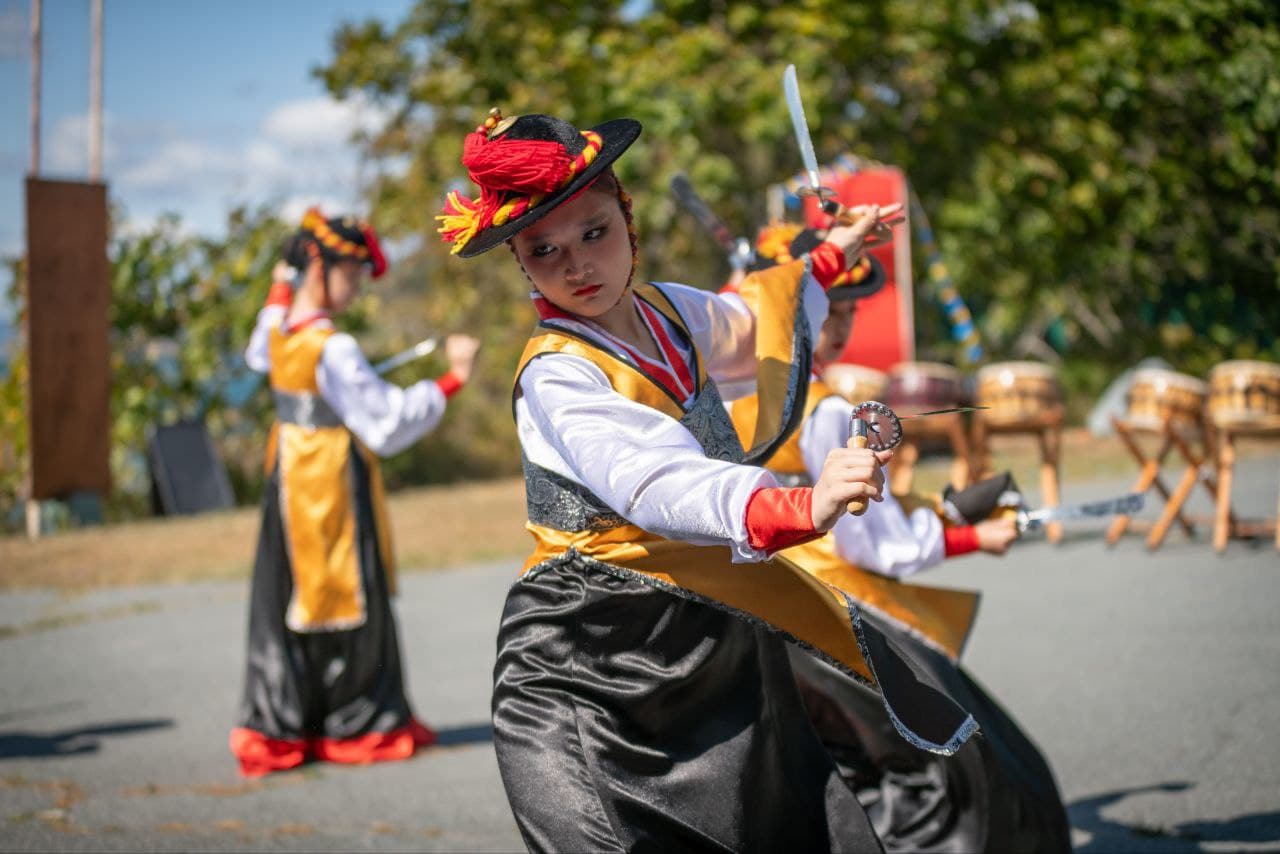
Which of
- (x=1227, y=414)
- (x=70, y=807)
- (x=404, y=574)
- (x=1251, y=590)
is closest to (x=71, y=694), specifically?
(x=70, y=807)

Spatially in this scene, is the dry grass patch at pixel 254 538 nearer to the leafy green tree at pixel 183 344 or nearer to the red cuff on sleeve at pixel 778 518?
the leafy green tree at pixel 183 344

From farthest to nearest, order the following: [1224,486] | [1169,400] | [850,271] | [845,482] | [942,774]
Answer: [1169,400], [1224,486], [850,271], [942,774], [845,482]

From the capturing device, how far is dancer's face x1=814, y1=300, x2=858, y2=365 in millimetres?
3787

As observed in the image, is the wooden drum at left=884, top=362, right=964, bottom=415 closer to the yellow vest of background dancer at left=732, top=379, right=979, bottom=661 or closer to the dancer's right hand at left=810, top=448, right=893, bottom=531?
the yellow vest of background dancer at left=732, top=379, right=979, bottom=661

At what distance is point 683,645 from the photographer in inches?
100

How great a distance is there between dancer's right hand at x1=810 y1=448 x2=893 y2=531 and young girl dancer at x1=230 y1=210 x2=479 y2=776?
128 inches

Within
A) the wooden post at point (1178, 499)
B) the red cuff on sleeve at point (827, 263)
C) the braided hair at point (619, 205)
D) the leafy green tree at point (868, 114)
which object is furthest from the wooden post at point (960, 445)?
the braided hair at point (619, 205)

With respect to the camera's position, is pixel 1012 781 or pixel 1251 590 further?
pixel 1251 590

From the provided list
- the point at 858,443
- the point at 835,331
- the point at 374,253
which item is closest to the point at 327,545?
the point at 374,253

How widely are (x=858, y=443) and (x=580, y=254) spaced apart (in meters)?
0.70

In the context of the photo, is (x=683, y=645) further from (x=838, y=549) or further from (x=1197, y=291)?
(x=1197, y=291)

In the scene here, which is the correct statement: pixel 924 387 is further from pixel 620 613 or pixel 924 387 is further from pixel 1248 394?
pixel 620 613

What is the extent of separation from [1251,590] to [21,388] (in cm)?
1141

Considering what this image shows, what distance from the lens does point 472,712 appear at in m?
6.07
